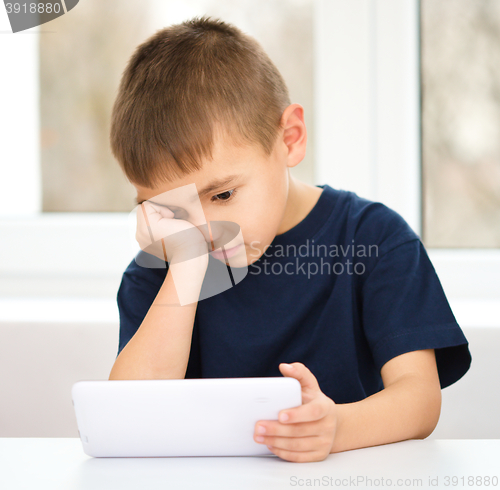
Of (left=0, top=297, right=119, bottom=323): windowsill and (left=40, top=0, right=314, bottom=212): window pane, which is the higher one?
(left=40, top=0, right=314, bottom=212): window pane

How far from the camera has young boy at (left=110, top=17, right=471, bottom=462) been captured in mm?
635

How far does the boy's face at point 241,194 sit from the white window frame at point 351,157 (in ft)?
1.65

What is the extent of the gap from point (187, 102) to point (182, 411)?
37 centimetres

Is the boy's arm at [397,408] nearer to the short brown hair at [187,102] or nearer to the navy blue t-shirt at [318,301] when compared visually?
the navy blue t-shirt at [318,301]

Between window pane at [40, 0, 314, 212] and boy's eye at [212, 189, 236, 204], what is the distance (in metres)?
0.63

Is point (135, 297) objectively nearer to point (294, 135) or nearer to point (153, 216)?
point (153, 216)

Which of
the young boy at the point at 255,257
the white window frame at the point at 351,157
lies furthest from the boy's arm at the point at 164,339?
the white window frame at the point at 351,157

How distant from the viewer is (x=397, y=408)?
57cm

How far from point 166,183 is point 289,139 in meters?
0.21

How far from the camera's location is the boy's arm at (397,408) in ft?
1.63

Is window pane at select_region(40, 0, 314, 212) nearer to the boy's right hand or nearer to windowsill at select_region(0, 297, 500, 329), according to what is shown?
windowsill at select_region(0, 297, 500, 329)

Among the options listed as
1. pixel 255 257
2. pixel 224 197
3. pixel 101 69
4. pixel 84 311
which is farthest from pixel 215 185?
pixel 101 69

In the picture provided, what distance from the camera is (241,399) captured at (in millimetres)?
444

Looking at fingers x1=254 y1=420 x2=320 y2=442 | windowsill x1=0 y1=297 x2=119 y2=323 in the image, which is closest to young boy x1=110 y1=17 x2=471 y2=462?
fingers x1=254 y1=420 x2=320 y2=442
